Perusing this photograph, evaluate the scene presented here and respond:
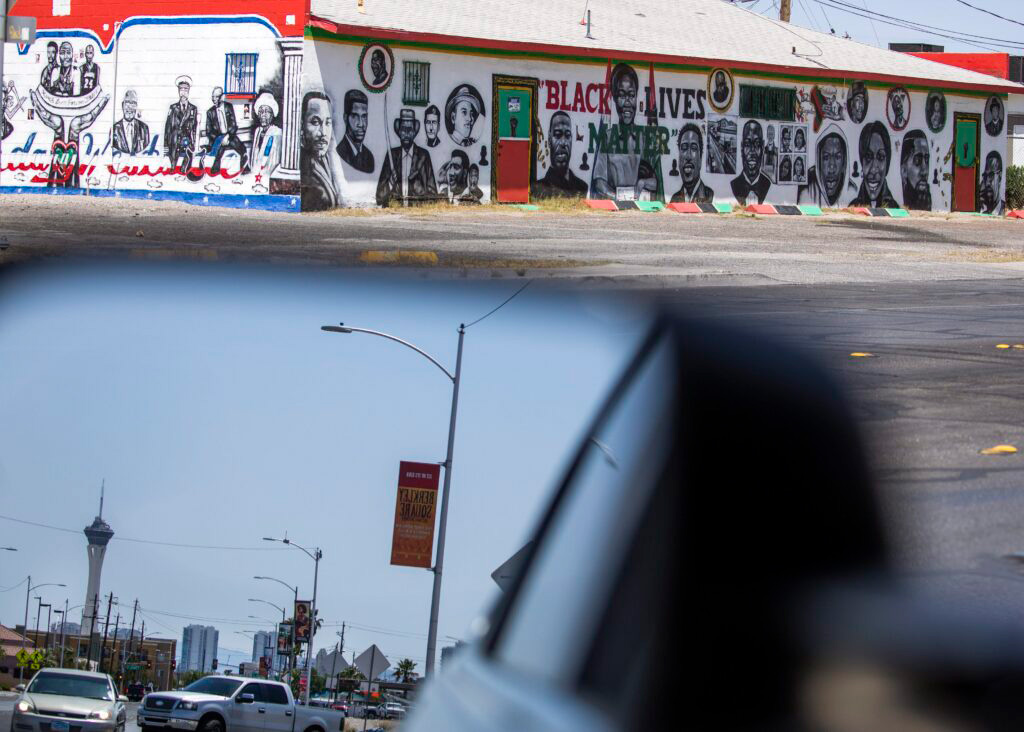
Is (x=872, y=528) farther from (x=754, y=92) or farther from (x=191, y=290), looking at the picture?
(x=754, y=92)

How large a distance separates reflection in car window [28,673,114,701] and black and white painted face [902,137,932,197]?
36249 mm

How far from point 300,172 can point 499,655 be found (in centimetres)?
2620

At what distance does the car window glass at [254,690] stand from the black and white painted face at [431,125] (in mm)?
27665

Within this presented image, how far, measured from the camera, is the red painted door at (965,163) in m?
37.5

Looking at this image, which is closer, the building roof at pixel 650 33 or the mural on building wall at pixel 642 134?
the mural on building wall at pixel 642 134

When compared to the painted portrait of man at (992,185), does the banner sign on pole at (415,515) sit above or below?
below

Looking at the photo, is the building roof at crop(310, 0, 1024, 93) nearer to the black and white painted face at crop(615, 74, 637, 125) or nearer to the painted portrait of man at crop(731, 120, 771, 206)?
the black and white painted face at crop(615, 74, 637, 125)

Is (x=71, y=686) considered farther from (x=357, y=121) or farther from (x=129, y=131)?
(x=129, y=131)

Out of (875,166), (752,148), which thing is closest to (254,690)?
(752,148)

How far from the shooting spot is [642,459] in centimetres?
141

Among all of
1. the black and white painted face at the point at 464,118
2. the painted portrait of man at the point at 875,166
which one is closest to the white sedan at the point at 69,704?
the black and white painted face at the point at 464,118

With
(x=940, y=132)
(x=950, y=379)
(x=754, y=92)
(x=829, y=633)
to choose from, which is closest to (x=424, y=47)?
(x=754, y=92)

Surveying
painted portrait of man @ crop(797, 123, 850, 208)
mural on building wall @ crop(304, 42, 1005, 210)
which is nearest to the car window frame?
mural on building wall @ crop(304, 42, 1005, 210)

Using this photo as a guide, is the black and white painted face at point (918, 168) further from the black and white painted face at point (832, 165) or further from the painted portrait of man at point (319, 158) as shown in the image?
the painted portrait of man at point (319, 158)
